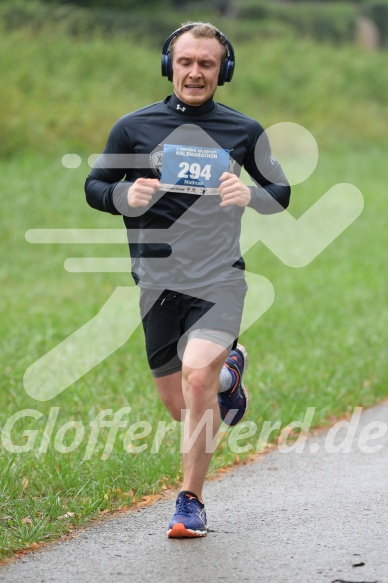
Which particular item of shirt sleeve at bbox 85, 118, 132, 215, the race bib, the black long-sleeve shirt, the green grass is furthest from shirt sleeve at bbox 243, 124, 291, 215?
the green grass

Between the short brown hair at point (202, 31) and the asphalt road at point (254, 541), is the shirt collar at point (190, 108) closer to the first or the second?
the short brown hair at point (202, 31)

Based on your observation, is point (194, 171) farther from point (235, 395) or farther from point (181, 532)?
point (181, 532)

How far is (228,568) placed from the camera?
4668 millimetres

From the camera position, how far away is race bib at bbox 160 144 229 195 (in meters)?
5.35

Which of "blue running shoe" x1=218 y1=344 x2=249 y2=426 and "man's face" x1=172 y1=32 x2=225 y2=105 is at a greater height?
"man's face" x1=172 y1=32 x2=225 y2=105

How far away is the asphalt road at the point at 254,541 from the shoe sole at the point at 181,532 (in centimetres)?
3

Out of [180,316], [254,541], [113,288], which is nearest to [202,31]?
[180,316]

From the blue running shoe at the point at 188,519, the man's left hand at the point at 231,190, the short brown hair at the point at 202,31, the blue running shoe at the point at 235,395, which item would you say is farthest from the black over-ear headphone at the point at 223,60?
the blue running shoe at the point at 188,519

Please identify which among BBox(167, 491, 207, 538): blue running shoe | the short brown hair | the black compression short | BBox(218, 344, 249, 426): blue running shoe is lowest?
BBox(167, 491, 207, 538): blue running shoe

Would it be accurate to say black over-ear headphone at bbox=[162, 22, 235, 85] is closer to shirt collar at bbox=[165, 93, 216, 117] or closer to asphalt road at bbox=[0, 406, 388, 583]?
shirt collar at bbox=[165, 93, 216, 117]

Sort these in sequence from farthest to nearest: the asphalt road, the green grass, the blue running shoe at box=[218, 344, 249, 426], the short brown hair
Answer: the green grass
the blue running shoe at box=[218, 344, 249, 426]
the short brown hair
the asphalt road

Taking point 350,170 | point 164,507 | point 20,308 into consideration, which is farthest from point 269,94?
point 164,507

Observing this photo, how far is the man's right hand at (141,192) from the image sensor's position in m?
5.17

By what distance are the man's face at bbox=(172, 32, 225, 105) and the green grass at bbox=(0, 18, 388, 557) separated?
202 cm
